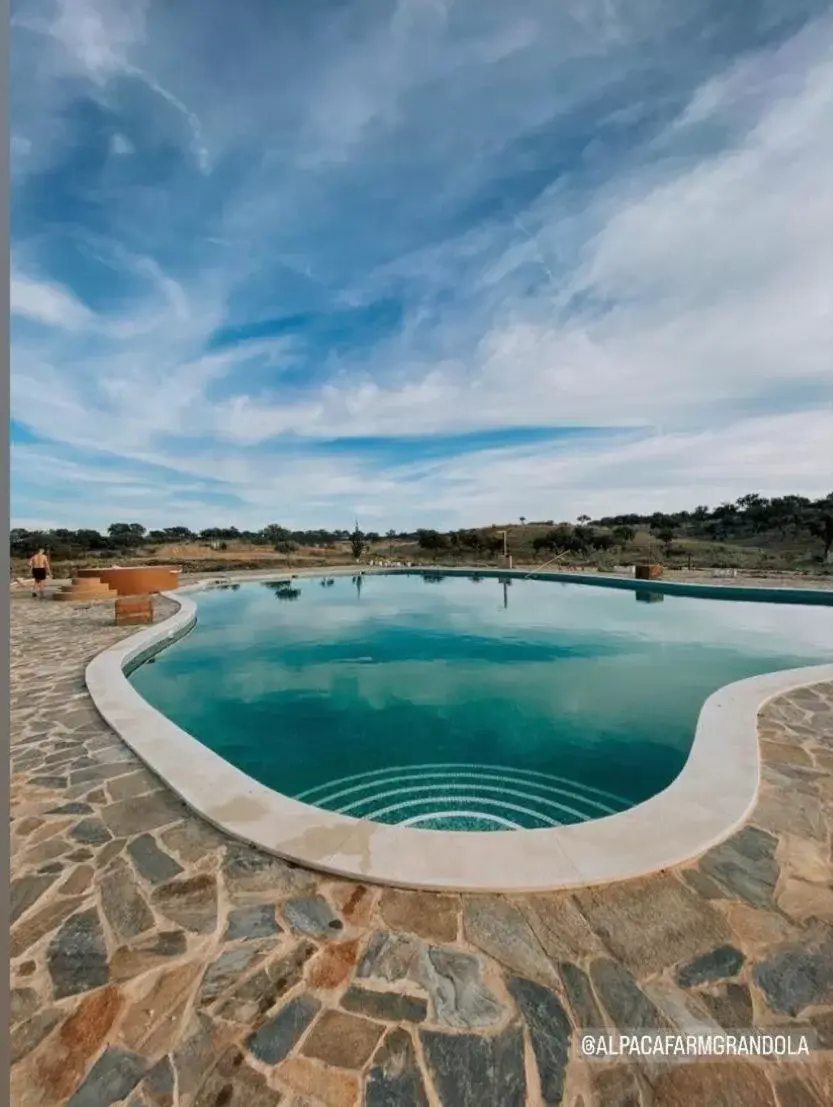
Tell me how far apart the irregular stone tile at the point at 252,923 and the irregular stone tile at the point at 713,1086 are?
141cm

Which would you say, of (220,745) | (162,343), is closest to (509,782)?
(220,745)

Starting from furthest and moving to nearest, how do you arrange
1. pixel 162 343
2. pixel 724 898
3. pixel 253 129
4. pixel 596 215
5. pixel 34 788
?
1. pixel 162 343
2. pixel 596 215
3. pixel 253 129
4. pixel 34 788
5. pixel 724 898

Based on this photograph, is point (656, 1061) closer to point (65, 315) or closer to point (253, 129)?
point (253, 129)

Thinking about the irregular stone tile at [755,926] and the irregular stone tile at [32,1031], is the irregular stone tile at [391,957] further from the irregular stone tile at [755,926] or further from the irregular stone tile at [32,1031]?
the irregular stone tile at [755,926]

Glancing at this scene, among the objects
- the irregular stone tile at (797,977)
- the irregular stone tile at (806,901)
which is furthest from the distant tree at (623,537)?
the irregular stone tile at (797,977)

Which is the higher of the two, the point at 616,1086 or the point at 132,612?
the point at 132,612

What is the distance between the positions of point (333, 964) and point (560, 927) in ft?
3.02

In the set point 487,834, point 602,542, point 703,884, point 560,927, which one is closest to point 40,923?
point 487,834

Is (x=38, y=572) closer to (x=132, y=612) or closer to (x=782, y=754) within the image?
(x=132, y=612)

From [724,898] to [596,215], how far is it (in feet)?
30.8

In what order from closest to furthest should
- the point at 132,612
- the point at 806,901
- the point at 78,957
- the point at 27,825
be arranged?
1. the point at 78,957
2. the point at 806,901
3. the point at 27,825
4. the point at 132,612

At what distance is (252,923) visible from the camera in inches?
76.1

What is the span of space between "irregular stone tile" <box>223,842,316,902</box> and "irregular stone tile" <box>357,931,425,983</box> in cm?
48

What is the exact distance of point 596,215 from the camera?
25.5 ft
